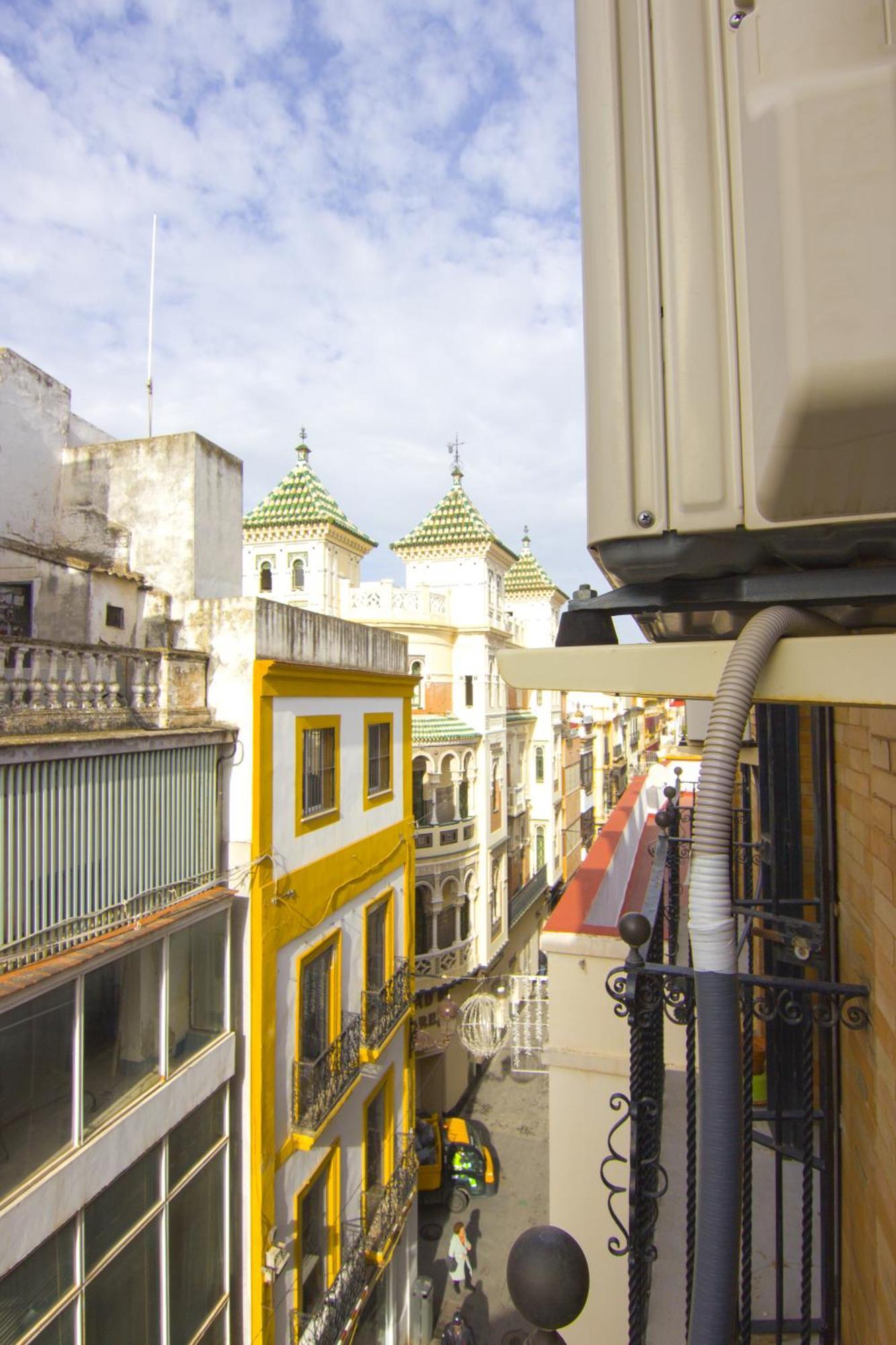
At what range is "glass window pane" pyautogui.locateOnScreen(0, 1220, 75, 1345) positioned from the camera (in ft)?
17.5

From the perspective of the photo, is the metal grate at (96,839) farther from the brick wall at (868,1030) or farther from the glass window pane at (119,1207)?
the brick wall at (868,1030)

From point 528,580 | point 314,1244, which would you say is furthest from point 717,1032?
point 528,580

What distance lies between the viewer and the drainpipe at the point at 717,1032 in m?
1.12

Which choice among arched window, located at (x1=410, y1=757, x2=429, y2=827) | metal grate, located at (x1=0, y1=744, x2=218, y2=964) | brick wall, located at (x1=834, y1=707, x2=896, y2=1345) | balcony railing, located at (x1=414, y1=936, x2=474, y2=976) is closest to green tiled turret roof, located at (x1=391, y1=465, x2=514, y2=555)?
arched window, located at (x1=410, y1=757, x2=429, y2=827)

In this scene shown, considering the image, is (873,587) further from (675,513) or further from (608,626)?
(608,626)

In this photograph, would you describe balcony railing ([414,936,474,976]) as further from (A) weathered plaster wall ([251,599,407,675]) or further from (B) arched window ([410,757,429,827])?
(A) weathered plaster wall ([251,599,407,675])

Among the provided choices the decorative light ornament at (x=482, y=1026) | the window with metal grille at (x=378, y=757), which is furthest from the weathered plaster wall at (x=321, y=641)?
the decorative light ornament at (x=482, y=1026)

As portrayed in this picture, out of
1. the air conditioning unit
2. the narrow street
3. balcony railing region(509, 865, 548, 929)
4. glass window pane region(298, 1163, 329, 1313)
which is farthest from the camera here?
balcony railing region(509, 865, 548, 929)

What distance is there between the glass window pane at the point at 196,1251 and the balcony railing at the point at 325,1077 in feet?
3.79

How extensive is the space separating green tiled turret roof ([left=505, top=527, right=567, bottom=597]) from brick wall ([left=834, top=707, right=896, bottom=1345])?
112ft

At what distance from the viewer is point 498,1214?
16.1 m

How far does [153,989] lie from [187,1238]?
2.47 metres

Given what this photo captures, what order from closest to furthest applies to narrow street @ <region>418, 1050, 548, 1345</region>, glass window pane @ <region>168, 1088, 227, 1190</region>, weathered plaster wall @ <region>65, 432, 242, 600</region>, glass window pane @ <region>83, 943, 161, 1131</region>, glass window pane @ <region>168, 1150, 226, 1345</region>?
glass window pane @ <region>83, 943, 161, 1131</region> < glass window pane @ <region>168, 1150, 226, 1345</region> < glass window pane @ <region>168, 1088, 227, 1190</region> < weathered plaster wall @ <region>65, 432, 242, 600</region> < narrow street @ <region>418, 1050, 548, 1345</region>

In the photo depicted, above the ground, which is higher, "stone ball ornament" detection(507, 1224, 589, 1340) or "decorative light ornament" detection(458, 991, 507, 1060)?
"stone ball ornament" detection(507, 1224, 589, 1340)
